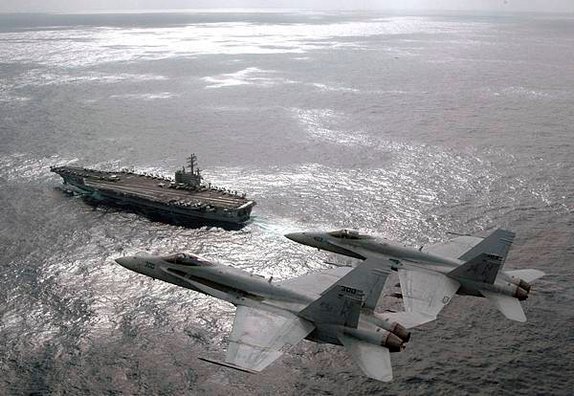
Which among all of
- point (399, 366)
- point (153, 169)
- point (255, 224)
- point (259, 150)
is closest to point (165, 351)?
point (399, 366)

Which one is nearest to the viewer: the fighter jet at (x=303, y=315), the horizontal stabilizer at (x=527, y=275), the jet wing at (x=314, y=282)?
the fighter jet at (x=303, y=315)

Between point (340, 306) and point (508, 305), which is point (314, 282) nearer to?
point (340, 306)

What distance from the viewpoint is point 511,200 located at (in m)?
97.2

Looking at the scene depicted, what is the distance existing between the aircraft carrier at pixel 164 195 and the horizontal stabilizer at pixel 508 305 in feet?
147

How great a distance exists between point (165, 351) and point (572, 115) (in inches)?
6029

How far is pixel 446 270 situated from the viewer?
62625 mm

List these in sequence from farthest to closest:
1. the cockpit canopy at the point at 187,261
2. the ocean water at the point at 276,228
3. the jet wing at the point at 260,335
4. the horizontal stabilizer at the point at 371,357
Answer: the cockpit canopy at the point at 187,261
the ocean water at the point at 276,228
the jet wing at the point at 260,335
the horizontal stabilizer at the point at 371,357

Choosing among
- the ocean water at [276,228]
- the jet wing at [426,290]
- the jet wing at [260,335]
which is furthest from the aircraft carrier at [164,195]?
the jet wing at [260,335]

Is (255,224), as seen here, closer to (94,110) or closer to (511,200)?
(511,200)

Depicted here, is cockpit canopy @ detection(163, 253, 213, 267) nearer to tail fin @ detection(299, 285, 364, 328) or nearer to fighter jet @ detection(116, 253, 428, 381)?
fighter jet @ detection(116, 253, 428, 381)

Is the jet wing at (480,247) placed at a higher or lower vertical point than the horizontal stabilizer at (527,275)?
higher

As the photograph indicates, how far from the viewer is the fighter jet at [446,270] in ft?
190

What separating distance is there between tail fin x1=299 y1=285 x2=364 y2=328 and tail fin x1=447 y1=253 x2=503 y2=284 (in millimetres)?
19108

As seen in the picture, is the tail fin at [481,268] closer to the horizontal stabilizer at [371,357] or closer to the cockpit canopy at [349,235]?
the cockpit canopy at [349,235]
